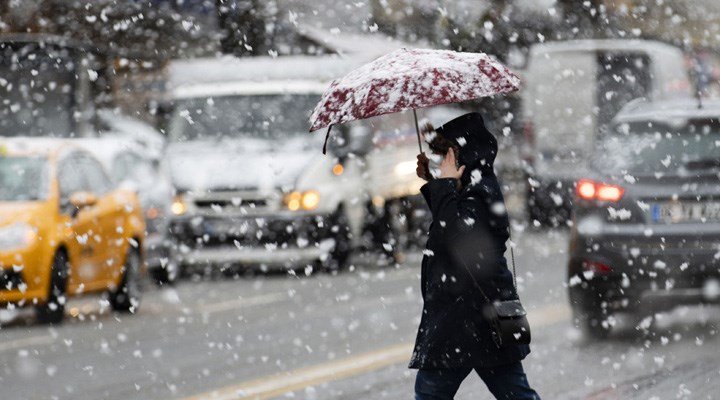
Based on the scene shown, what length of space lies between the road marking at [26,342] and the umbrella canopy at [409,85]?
606cm

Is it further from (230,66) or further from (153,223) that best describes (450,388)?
(230,66)

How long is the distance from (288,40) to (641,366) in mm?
18621

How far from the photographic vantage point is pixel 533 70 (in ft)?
89.6

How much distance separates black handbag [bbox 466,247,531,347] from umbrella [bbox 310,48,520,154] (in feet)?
2.31

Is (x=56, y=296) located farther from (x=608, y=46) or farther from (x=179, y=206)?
(x=608, y=46)

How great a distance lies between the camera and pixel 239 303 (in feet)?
47.2

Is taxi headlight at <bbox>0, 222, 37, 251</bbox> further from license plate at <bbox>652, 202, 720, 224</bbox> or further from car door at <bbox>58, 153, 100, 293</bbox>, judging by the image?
license plate at <bbox>652, 202, 720, 224</bbox>

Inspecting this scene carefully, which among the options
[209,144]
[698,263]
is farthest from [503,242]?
[209,144]

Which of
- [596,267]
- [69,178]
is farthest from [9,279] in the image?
[596,267]

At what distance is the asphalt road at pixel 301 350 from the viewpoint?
350 inches

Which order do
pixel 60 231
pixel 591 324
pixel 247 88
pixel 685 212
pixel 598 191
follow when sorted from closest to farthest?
1. pixel 685 212
2. pixel 598 191
3. pixel 591 324
4. pixel 60 231
5. pixel 247 88

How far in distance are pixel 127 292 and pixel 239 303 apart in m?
1.02

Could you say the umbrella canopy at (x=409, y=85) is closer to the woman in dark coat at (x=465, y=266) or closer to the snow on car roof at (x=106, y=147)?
the woman in dark coat at (x=465, y=266)

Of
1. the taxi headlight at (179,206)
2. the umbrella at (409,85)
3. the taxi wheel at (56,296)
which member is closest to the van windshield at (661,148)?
the taxi wheel at (56,296)
